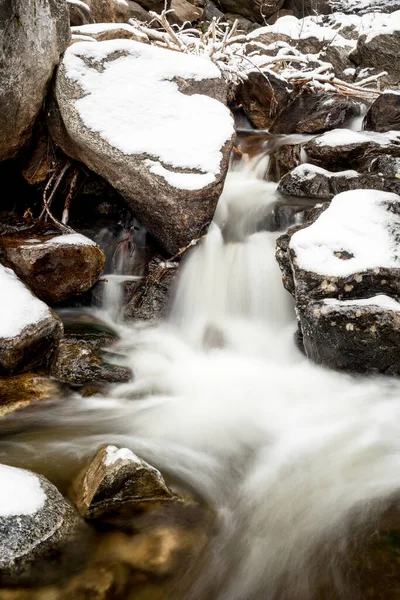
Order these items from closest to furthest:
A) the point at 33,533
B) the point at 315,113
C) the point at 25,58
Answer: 1. the point at 33,533
2. the point at 25,58
3. the point at 315,113

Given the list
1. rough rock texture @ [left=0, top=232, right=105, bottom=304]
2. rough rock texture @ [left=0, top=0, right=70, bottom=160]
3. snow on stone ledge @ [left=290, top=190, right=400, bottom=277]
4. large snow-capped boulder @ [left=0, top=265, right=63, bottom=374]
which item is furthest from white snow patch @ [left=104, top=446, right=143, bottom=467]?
rough rock texture @ [left=0, top=0, right=70, bottom=160]

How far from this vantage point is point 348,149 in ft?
18.9

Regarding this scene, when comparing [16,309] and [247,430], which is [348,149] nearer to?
[247,430]

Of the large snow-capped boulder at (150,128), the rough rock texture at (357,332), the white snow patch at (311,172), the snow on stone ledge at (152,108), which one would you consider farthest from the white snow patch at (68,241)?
the white snow patch at (311,172)

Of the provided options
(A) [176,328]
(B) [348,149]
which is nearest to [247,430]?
(A) [176,328]

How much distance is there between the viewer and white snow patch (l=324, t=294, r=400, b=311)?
3.28m

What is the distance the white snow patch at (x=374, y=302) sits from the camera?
3.28m

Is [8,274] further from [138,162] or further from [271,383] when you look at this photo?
[271,383]

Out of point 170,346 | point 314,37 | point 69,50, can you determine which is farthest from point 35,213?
point 314,37

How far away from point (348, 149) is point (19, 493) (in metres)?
5.52

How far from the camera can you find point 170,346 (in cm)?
442

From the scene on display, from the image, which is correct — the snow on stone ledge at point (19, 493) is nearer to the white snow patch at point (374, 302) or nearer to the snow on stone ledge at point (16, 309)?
the snow on stone ledge at point (16, 309)

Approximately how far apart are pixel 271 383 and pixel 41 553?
234cm

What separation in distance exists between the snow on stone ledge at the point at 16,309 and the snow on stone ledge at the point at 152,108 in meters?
1.77
